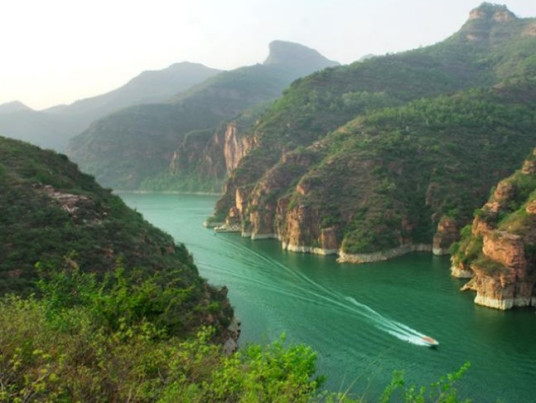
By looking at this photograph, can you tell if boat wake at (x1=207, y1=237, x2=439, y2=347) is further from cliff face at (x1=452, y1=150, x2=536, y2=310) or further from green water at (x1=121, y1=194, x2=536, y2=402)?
cliff face at (x1=452, y1=150, x2=536, y2=310)

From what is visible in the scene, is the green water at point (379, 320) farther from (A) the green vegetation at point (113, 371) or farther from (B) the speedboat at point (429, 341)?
(A) the green vegetation at point (113, 371)

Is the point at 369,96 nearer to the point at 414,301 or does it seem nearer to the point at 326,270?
the point at 326,270

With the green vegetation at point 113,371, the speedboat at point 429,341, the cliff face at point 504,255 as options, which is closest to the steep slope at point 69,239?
the speedboat at point 429,341

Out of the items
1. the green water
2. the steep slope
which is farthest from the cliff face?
the steep slope

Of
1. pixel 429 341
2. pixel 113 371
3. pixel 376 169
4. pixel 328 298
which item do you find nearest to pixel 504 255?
pixel 429 341

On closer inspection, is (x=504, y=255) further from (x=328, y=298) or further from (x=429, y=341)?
(x=328, y=298)

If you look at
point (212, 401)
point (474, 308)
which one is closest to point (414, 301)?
point (474, 308)
